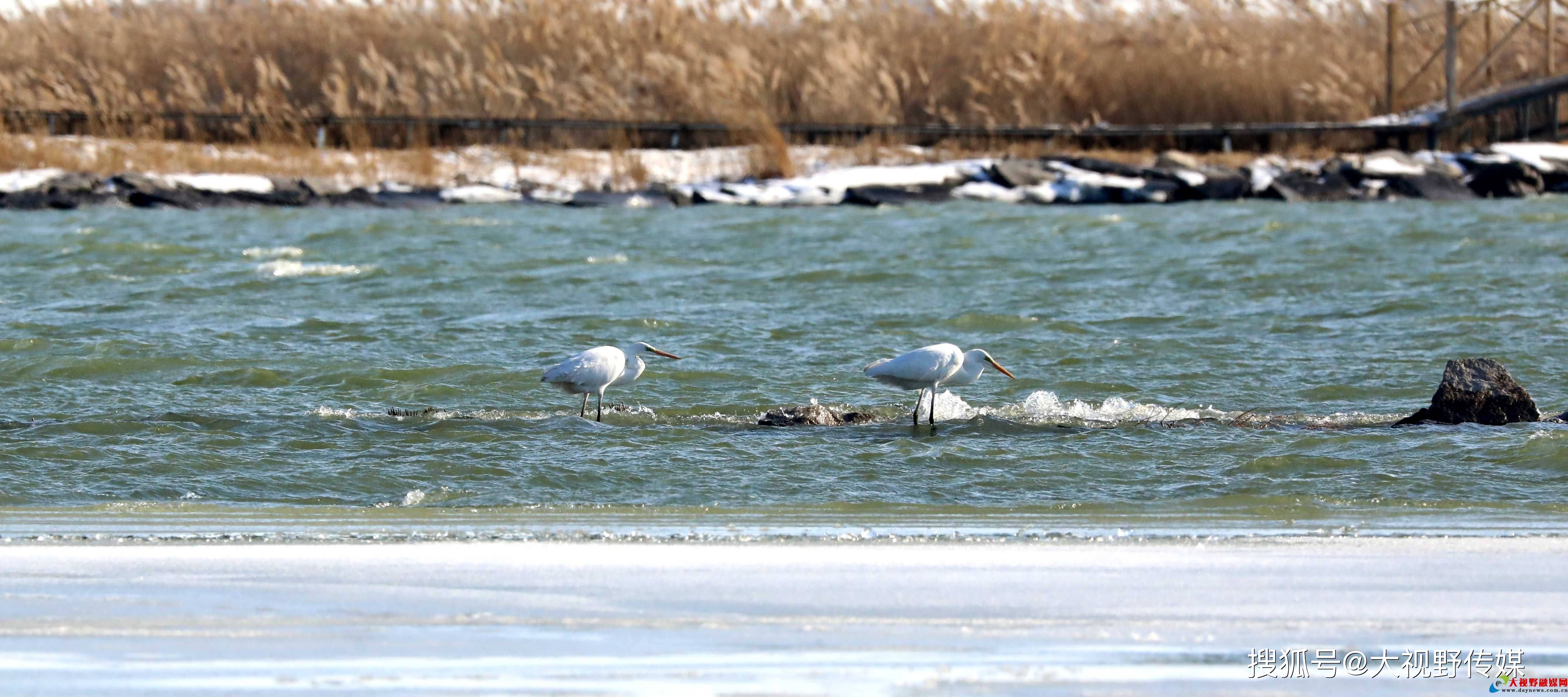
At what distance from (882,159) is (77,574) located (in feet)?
66.2

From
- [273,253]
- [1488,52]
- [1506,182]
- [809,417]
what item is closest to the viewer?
[809,417]

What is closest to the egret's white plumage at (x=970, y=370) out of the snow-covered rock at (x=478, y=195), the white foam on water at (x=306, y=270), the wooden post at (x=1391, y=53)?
the white foam on water at (x=306, y=270)

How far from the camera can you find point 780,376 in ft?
27.7

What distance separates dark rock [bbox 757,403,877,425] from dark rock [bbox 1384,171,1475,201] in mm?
15360

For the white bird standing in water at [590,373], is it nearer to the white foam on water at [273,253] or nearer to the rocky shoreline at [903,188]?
the white foam on water at [273,253]

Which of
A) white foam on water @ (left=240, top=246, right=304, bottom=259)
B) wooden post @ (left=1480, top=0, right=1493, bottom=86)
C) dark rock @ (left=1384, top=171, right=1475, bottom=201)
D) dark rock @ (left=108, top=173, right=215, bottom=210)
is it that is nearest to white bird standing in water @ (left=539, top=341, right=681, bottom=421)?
white foam on water @ (left=240, top=246, right=304, bottom=259)

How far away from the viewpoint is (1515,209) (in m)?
18.0

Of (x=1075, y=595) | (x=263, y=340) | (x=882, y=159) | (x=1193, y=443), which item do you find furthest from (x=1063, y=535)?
(x=882, y=159)

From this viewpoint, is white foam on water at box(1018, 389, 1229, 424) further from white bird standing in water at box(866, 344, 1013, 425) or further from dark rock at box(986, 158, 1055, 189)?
dark rock at box(986, 158, 1055, 189)

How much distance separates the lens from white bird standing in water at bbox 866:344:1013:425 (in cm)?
682

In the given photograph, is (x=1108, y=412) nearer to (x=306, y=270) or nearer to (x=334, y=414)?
(x=334, y=414)

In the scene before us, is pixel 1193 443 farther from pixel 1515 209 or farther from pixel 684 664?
pixel 1515 209

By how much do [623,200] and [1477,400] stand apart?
597 inches

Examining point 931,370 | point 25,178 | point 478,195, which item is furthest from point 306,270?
point 25,178
